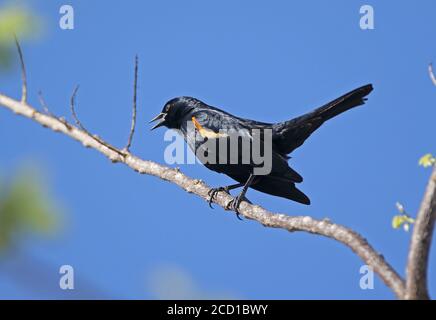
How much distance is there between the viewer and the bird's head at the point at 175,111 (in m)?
6.59

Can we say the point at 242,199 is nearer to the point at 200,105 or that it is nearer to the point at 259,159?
the point at 259,159

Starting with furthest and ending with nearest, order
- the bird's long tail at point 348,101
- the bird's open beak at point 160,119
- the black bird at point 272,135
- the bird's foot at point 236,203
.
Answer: the bird's open beak at point 160,119 → the black bird at point 272,135 → the bird's long tail at point 348,101 → the bird's foot at point 236,203

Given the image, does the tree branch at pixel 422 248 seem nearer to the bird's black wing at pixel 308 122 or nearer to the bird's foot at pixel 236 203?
the bird's foot at pixel 236 203

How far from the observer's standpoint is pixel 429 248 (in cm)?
211

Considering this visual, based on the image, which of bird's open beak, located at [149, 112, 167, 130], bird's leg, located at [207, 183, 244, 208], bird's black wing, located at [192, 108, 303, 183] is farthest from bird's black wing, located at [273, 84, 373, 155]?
bird's open beak, located at [149, 112, 167, 130]

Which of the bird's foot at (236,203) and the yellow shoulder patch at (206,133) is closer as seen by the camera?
the bird's foot at (236,203)

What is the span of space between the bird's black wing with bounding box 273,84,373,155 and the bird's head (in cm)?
132

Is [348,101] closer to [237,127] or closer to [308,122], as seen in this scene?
[308,122]

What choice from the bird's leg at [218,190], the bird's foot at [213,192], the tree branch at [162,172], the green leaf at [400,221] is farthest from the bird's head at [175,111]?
the green leaf at [400,221]

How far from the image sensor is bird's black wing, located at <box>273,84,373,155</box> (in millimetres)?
5203

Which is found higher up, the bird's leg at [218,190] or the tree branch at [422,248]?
the bird's leg at [218,190]
